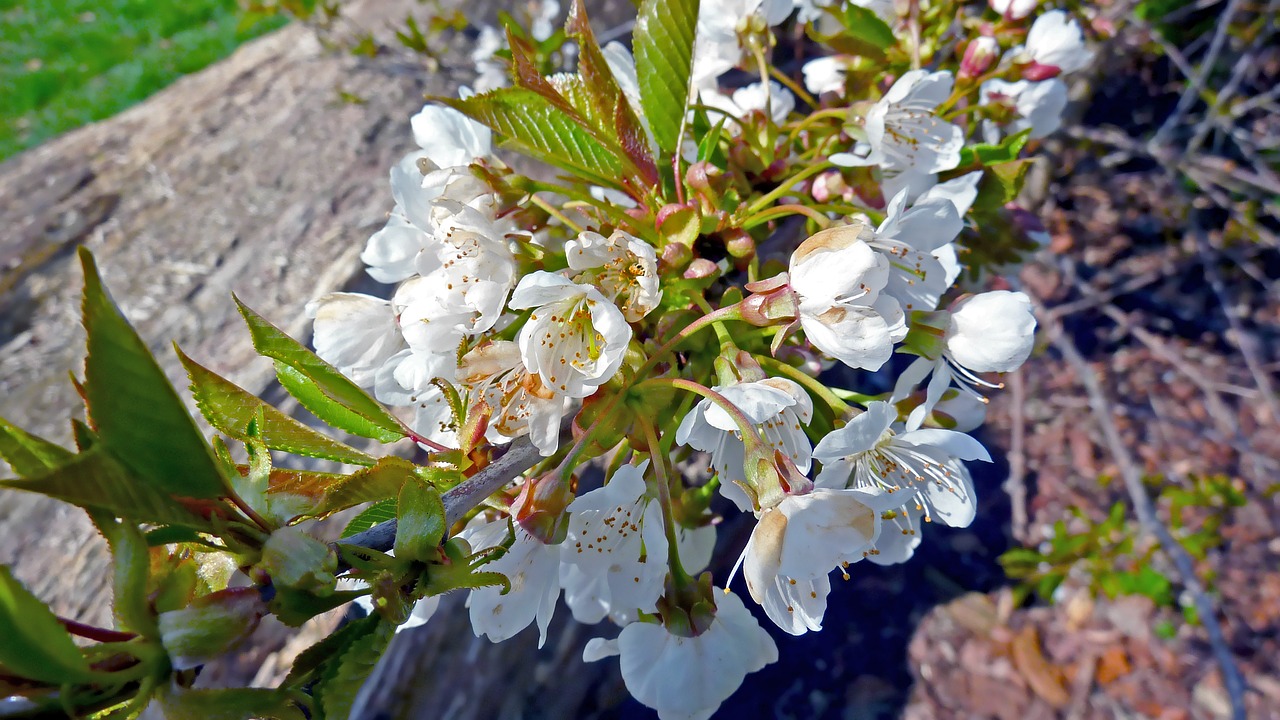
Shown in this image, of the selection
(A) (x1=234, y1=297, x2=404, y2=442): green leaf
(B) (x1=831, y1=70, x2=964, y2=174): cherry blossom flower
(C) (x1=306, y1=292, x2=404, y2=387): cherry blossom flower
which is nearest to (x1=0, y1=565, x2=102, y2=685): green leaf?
(A) (x1=234, y1=297, x2=404, y2=442): green leaf

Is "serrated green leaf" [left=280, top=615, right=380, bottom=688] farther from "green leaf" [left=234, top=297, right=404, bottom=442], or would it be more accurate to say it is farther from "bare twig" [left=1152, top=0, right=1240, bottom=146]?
"bare twig" [left=1152, top=0, right=1240, bottom=146]

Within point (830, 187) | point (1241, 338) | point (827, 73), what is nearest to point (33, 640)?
point (830, 187)

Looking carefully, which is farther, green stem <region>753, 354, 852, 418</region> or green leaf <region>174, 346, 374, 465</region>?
green stem <region>753, 354, 852, 418</region>

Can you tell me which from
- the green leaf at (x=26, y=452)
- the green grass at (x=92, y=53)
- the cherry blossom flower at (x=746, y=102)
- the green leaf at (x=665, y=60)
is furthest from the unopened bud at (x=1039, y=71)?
the green grass at (x=92, y=53)

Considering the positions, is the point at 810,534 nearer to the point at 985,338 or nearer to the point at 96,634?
the point at 985,338

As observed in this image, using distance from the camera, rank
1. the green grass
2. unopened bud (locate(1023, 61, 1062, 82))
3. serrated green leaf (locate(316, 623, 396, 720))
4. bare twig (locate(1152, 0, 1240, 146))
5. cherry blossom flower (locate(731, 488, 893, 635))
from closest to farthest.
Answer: serrated green leaf (locate(316, 623, 396, 720))
cherry blossom flower (locate(731, 488, 893, 635))
unopened bud (locate(1023, 61, 1062, 82))
bare twig (locate(1152, 0, 1240, 146))
the green grass

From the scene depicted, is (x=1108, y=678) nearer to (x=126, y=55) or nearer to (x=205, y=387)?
(x=205, y=387)

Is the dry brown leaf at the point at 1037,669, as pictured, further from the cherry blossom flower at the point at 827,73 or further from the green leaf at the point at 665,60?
the green leaf at the point at 665,60

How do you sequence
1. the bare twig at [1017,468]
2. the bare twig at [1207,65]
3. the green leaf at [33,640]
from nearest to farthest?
the green leaf at [33,640]
the bare twig at [1207,65]
the bare twig at [1017,468]

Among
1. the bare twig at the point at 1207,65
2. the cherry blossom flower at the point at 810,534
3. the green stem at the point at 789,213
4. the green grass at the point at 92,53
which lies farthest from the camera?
the green grass at the point at 92,53
